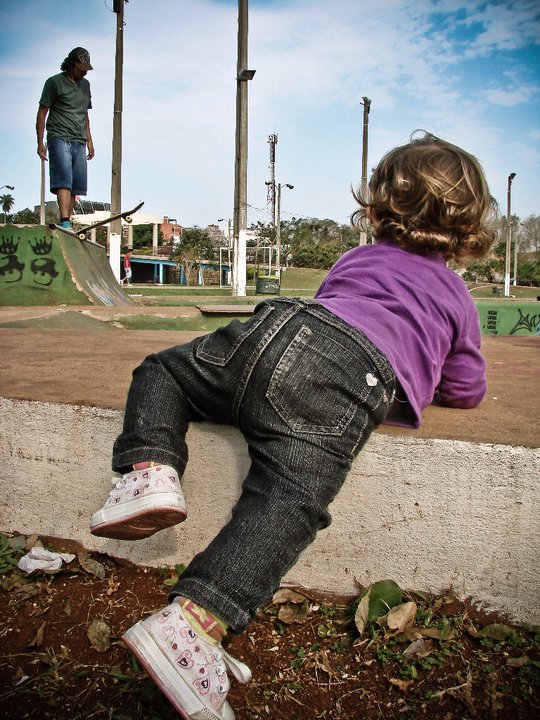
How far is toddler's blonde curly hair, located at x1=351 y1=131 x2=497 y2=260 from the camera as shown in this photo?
152 cm

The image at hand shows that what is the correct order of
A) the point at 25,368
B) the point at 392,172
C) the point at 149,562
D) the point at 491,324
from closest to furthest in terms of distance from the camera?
1. the point at 392,172
2. the point at 149,562
3. the point at 25,368
4. the point at 491,324

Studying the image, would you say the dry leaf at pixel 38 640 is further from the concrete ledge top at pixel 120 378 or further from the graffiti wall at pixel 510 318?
the graffiti wall at pixel 510 318

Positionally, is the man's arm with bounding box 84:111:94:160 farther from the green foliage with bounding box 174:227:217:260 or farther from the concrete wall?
the green foliage with bounding box 174:227:217:260

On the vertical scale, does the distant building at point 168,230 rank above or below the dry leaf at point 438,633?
above

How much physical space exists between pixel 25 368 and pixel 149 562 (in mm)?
935

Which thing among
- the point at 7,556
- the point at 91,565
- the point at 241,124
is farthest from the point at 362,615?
the point at 241,124

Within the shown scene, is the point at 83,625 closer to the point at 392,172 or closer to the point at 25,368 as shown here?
the point at 25,368

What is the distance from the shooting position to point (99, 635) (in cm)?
143

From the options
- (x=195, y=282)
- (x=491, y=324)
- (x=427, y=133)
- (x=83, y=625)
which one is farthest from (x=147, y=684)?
(x=195, y=282)

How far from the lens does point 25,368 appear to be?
222cm

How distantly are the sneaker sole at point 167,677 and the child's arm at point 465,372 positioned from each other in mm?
1032

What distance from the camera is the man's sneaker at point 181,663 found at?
1015 mm

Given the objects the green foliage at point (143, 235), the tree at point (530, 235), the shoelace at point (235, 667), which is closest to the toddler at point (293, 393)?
the shoelace at point (235, 667)

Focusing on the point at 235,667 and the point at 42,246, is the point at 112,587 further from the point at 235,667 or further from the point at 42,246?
the point at 42,246
